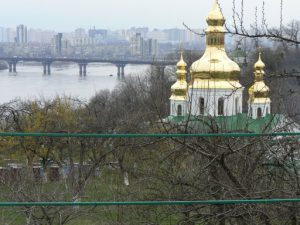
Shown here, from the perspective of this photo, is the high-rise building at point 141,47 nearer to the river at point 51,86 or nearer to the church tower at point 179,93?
the river at point 51,86

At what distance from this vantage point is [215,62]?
2042 centimetres

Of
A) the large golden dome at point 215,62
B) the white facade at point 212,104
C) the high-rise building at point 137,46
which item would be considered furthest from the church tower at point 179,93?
the high-rise building at point 137,46

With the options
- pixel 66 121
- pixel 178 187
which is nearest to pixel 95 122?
pixel 66 121

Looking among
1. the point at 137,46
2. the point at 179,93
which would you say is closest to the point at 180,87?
the point at 179,93

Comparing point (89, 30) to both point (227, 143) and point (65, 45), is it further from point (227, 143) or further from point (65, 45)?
point (227, 143)

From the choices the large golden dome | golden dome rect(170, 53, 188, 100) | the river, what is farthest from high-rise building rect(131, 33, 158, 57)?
the large golden dome

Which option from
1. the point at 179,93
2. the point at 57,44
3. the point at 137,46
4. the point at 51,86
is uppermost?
the point at 57,44

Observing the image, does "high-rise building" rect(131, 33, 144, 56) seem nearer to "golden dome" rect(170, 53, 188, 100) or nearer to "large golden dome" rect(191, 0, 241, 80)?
"golden dome" rect(170, 53, 188, 100)

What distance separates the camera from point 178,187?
6.62 m

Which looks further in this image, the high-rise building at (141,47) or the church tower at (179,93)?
the high-rise building at (141,47)

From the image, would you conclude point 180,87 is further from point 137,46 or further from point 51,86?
point 137,46

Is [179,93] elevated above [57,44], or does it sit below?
below

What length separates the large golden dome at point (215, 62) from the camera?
66.0 feet

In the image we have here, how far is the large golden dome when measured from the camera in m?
20.1
